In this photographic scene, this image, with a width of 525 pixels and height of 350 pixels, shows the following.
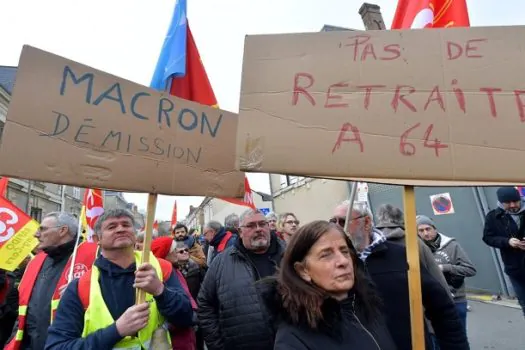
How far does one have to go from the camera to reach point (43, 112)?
6.12 ft

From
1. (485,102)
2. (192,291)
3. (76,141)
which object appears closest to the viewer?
(485,102)

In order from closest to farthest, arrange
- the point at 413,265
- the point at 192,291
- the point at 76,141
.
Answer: the point at 413,265, the point at 76,141, the point at 192,291

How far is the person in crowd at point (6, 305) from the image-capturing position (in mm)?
3758

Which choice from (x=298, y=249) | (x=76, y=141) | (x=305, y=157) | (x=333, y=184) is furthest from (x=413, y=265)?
(x=333, y=184)

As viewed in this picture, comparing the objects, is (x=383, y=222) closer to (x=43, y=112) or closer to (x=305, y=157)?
(x=305, y=157)

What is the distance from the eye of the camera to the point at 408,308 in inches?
78.5

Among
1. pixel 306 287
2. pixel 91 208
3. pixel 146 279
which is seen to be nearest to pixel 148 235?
pixel 146 279

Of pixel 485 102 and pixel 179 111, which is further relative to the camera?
pixel 179 111

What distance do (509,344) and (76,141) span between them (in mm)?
5680

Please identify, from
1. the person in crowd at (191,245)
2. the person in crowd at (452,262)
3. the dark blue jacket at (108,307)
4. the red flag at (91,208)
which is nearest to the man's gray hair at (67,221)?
the red flag at (91,208)

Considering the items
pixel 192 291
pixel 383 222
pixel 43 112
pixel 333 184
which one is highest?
pixel 333 184

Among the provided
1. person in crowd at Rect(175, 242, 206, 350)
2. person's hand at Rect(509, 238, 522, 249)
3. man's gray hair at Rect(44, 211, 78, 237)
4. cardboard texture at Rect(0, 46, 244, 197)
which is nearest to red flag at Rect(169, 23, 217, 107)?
cardboard texture at Rect(0, 46, 244, 197)

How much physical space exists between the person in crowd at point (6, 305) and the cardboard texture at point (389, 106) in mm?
3535

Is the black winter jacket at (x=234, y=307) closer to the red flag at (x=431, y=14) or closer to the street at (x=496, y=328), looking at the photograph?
the red flag at (x=431, y=14)
